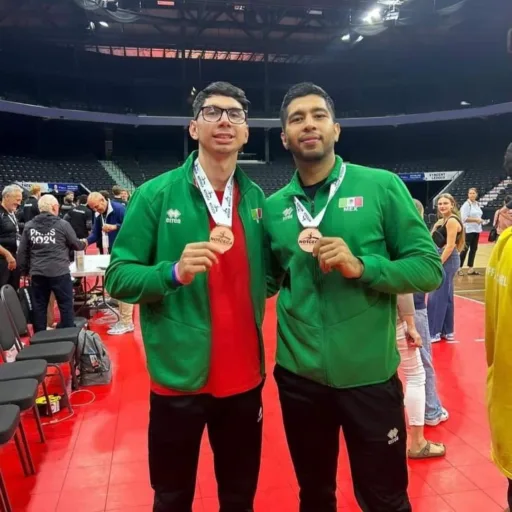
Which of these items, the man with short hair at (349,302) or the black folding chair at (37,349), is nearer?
the man with short hair at (349,302)

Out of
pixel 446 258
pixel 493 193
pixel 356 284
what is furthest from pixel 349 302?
pixel 493 193

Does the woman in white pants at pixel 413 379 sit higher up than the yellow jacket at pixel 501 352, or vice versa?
the yellow jacket at pixel 501 352

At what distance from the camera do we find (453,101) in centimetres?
2506

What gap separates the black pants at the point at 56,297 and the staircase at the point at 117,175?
17825 mm

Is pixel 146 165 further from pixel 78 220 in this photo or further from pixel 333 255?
pixel 333 255

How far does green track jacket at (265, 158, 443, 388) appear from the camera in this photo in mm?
1540

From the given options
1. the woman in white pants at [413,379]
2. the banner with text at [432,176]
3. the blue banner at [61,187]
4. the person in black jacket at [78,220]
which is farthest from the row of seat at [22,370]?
the banner with text at [432,176]

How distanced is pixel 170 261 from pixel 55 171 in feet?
70.3

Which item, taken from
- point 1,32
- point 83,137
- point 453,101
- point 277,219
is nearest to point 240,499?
point 277,219

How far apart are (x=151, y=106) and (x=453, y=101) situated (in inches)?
624

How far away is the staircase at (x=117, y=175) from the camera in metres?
22.2

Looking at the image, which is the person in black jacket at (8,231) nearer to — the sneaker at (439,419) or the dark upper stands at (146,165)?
the sneaker at (439,419)

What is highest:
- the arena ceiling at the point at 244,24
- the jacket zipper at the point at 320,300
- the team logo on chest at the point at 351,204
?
the arena ceiling at the point at 244,24

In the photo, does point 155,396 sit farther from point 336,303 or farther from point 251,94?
point 251,94
